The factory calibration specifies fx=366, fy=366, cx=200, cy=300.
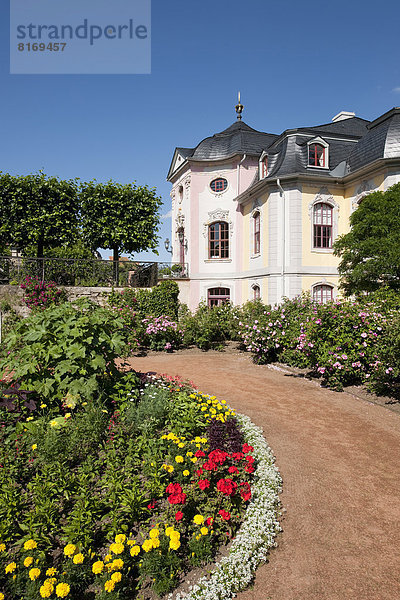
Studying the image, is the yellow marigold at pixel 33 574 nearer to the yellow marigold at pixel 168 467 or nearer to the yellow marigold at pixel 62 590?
the yellow marigold at pixel 62 590

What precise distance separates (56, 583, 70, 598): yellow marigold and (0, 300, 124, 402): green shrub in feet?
6.94

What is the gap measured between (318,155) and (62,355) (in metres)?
14.7

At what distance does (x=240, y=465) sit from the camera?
12.3ft

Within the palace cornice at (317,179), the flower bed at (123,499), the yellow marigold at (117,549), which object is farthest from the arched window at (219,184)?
the yellow marigold at (117,549)

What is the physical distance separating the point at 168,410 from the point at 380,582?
274cm

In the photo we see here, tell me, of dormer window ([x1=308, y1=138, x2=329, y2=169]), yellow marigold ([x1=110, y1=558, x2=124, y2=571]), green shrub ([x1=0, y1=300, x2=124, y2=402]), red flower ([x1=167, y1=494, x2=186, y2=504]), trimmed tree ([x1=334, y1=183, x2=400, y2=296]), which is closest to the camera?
yellow marigold ([x1=110, y1=558, x2=124, y2=571])

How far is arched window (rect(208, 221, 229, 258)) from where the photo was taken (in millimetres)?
18625

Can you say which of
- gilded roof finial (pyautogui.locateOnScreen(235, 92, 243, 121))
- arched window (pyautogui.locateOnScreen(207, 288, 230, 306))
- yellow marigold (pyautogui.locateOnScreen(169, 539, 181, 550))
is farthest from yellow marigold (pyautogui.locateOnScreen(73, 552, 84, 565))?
gilded roof finial (pyautogui.locateOnScreen(235, 92, 243, 121))

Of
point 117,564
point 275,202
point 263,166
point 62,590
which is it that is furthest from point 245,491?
point 263,166

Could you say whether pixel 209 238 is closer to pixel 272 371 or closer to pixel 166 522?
pixel 272 371

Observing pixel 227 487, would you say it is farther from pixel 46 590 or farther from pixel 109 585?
pixel 46 590

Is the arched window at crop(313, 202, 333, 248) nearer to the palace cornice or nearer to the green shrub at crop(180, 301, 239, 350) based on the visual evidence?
the palace cornice

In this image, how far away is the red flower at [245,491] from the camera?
10.2 ft

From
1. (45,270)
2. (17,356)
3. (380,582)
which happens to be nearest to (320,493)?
(380,582)
